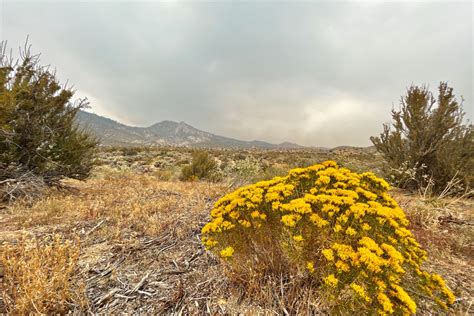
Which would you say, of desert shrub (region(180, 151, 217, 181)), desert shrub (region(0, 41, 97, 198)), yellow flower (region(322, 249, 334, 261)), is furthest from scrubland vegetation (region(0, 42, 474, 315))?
desert shrub (region(180, 151, 217, 181))

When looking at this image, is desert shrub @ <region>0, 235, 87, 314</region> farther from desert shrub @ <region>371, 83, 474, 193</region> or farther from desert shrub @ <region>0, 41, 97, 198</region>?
desert shrub @ <region>371, 83, 474, 193</region>

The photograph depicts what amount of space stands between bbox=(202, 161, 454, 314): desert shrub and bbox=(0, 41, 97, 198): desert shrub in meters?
6.70

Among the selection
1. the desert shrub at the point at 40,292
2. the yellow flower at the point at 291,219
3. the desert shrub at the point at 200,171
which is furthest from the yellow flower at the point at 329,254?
the desert shrub at the point at 200,171

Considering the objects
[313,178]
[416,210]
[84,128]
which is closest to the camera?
[313,178]

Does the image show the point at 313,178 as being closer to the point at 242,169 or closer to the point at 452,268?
the point at 452,268

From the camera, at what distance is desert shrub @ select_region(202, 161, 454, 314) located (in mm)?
1666

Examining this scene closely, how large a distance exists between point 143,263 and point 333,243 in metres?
2.38

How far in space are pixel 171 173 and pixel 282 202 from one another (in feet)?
35.1

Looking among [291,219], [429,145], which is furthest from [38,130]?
[429,145]

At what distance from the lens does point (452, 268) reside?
3102 millimetres

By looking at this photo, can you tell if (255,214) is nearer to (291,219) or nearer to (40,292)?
(291,219)

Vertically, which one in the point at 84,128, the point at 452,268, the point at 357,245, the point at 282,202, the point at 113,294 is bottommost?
the point at 113,294

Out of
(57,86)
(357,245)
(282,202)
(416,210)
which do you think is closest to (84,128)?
(57,86)

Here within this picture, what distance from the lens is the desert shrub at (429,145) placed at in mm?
7277
